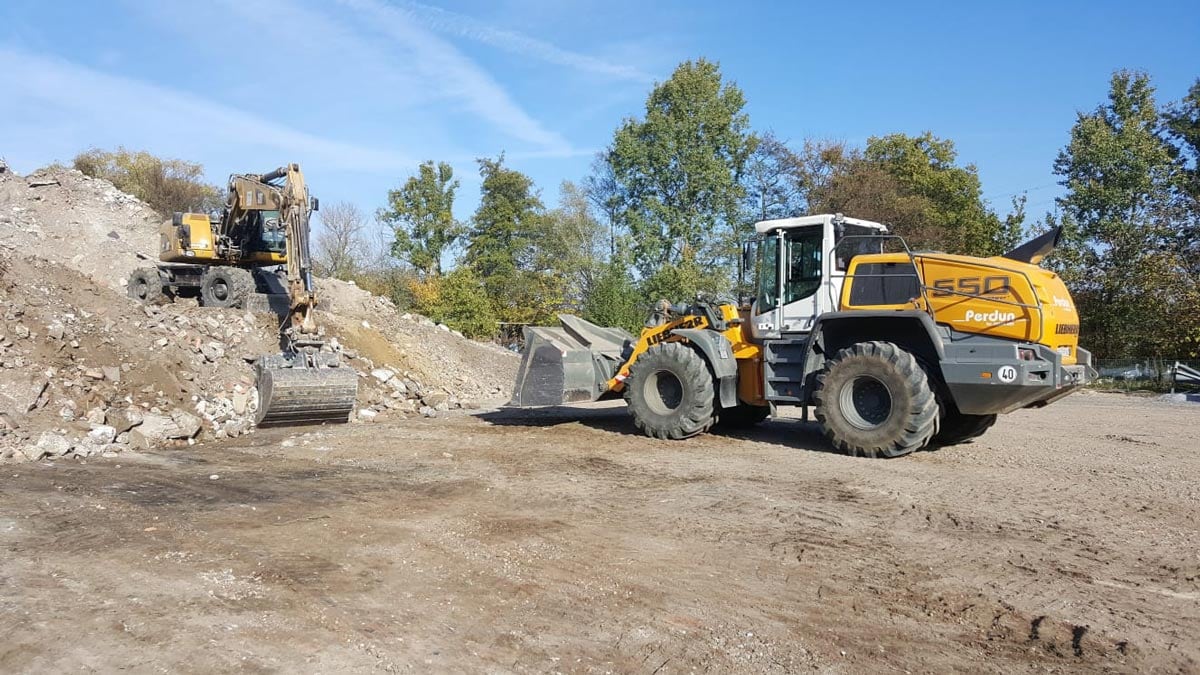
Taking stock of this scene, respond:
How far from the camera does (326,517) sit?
6668 millimetres

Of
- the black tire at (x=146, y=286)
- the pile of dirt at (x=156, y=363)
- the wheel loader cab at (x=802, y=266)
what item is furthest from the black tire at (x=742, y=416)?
the black tire at (x=146, y=286)

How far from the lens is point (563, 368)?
37.4 feet

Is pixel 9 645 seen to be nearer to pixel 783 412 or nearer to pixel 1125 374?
pixel 783 412

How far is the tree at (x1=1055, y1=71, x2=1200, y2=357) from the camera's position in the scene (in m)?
23.2

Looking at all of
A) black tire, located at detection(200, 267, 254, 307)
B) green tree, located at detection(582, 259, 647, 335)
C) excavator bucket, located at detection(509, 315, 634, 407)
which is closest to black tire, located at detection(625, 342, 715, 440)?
excavator bucket, located at detection(509, 315, 634, 407)

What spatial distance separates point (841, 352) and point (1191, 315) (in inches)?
702

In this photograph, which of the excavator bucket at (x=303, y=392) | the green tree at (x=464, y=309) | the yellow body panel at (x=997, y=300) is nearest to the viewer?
the yellow body panel at (x=997, y=300)

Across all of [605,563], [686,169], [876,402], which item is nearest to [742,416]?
[876,402]

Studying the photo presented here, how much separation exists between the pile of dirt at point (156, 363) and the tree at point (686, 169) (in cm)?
1209

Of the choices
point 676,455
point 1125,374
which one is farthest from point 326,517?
point 1125,374

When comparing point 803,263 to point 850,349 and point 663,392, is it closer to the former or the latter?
point 850,349

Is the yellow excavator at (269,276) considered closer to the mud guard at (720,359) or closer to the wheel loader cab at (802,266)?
the mud guard at (720,359)

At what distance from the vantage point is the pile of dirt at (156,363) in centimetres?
1073

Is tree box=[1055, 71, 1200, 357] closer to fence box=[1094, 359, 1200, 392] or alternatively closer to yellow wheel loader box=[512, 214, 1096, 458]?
fence box=[1094, 359, 1200, 392]
